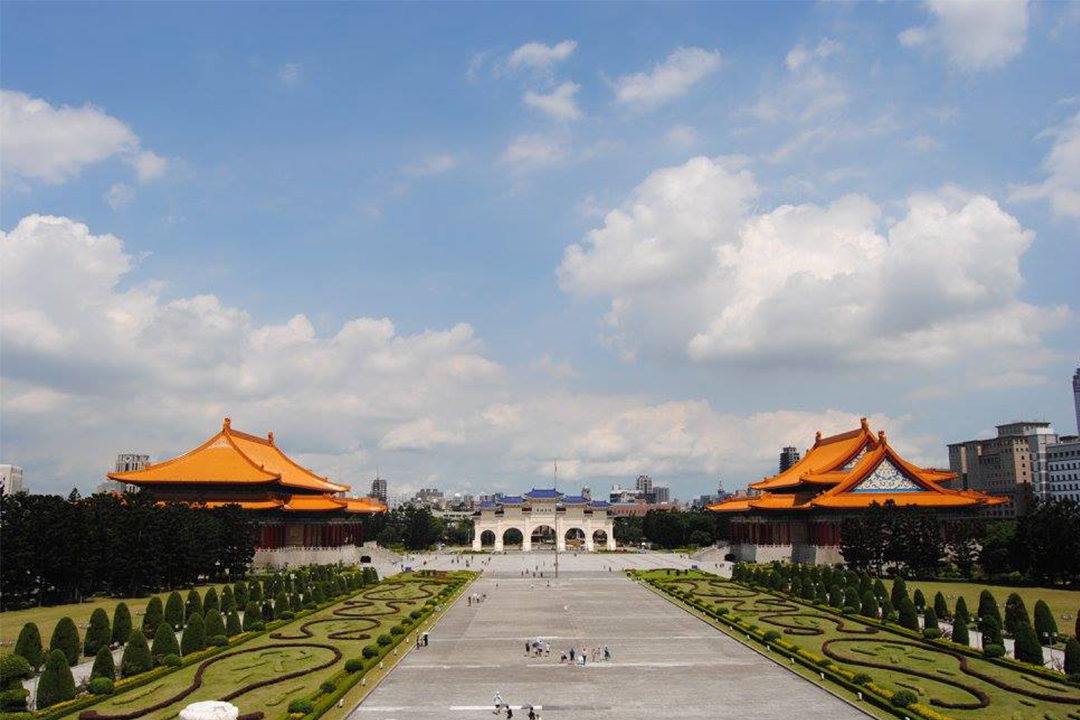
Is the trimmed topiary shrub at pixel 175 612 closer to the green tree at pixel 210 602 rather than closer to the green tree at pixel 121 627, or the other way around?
the green tree at pixel 210 602

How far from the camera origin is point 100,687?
28094mm

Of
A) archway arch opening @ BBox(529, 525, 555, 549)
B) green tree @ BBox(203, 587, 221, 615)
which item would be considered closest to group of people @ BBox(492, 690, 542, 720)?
green tree @ BBox(203, 587, 221, 615)

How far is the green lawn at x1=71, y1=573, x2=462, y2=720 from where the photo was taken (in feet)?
90.3

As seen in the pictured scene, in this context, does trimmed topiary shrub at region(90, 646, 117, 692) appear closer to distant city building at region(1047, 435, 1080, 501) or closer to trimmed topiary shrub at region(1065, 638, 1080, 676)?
trimmed topiary shrub at region(1065, 638, 1080, 676)

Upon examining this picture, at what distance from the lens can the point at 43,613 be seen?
4575 centimetres

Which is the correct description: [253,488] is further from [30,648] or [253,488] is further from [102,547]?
[30,648]

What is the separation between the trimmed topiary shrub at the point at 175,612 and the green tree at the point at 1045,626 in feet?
120

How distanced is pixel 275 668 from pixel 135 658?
471 cm

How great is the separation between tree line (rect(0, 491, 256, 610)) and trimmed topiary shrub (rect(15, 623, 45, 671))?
56.7ft

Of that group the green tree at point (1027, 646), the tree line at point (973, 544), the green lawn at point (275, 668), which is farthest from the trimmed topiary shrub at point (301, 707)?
the tree line at point (973, 544)

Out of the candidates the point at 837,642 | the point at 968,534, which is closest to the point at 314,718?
the point at 837,642

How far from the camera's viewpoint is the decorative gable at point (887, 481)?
77.8 meters

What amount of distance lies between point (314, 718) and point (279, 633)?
1693 cm

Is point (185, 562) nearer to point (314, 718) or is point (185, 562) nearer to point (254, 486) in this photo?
point (254, 486)
